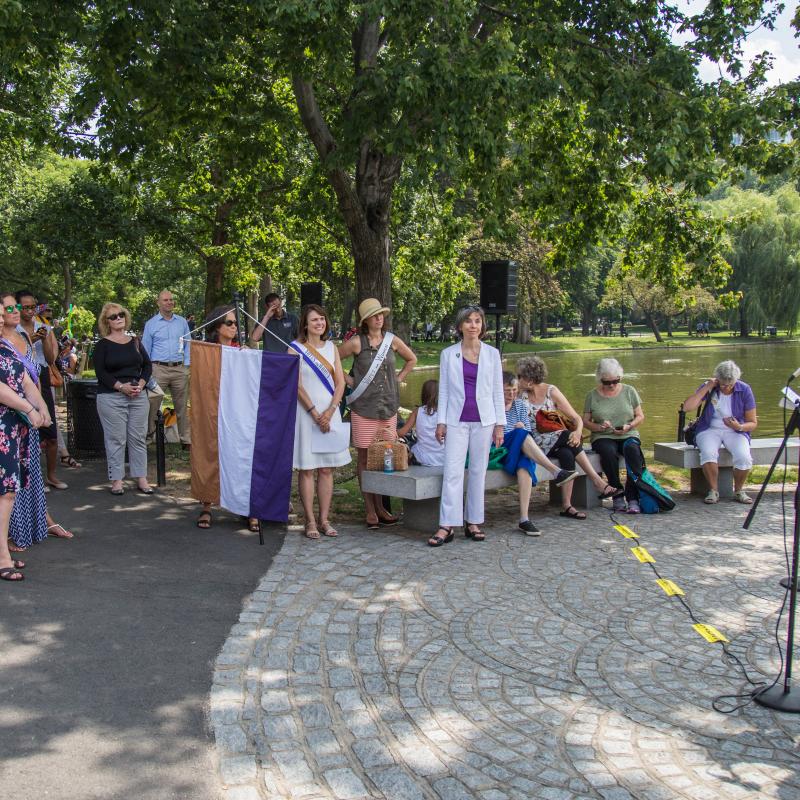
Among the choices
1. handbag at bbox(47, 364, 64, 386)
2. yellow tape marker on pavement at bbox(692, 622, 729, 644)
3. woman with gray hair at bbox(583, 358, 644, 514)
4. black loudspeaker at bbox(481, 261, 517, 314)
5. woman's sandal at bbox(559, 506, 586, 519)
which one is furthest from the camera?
black loudspeaker at bbox(481, 261, 517, 314)

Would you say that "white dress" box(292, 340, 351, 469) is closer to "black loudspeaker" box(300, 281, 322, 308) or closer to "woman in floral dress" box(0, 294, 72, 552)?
"woman in floral dress" box(0, 294, 72, 552)

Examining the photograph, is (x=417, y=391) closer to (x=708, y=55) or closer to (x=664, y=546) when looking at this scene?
(x=708, y=55)

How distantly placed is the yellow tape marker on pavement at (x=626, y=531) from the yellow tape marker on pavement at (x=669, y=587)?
4.50 ft

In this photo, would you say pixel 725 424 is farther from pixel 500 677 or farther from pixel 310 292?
pixel 310 292

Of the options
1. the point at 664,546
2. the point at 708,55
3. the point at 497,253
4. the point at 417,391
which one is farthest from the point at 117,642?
the point at 497,253

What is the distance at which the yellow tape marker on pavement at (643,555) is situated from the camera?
7.12 meters

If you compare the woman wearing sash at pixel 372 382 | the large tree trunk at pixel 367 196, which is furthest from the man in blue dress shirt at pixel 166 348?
the woman wearing sash at pixel 372 382

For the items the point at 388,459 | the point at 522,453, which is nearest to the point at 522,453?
the point at 522,453

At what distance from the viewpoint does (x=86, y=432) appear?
11383mm

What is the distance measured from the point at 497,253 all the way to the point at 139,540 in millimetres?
32537

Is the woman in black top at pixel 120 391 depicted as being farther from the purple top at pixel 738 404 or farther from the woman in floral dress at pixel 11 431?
the purple top at pixel 738 404

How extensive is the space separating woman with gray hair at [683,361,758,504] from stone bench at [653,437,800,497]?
0.33ft

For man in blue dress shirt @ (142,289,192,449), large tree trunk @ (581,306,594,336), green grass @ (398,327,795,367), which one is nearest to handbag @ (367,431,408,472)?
man in blue dress shirt @ (142,289,192,449)

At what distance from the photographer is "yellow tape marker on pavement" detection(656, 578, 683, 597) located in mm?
6285
